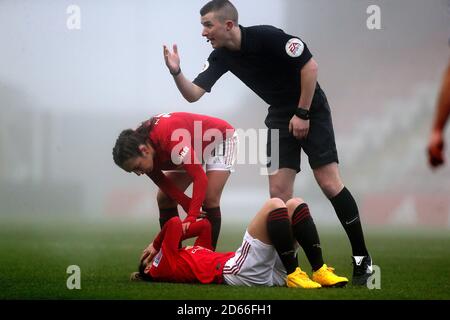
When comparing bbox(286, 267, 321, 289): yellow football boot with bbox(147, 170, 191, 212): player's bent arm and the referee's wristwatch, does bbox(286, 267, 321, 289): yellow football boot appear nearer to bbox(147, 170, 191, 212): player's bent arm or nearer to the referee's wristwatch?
bbox(147, 170, 191, 212): player's bent arm

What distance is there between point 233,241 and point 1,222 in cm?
519

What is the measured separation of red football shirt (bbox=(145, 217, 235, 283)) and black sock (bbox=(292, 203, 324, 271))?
40cm

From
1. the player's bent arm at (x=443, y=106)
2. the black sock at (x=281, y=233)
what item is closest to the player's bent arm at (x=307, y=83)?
the black sock at (x=281, y=233)

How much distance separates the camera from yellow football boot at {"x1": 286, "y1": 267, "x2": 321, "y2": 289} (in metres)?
4.33

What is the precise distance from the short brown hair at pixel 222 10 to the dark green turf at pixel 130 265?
167 centimetres

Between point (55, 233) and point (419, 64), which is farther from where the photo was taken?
point (419, 64)

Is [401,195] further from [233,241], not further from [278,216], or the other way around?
[278,216]

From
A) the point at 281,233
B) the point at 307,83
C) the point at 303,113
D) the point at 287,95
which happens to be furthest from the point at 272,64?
the point at 281,233

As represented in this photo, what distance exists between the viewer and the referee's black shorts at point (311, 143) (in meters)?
5.04

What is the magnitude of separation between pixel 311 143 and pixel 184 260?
43.2 inches

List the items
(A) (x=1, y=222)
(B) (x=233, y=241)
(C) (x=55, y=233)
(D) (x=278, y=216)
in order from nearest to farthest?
1. (D) (x=278, y=216)
2. (B) (x=233, y=241)
3. (C) (x=55, y=233)
4. (A) (x=1, y=222)

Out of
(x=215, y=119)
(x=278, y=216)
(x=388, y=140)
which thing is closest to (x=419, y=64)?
(x=388, y=140)

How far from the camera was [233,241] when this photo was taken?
33.2ft

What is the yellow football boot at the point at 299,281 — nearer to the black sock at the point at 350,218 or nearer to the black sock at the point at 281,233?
the black sock at the point at 281,233
